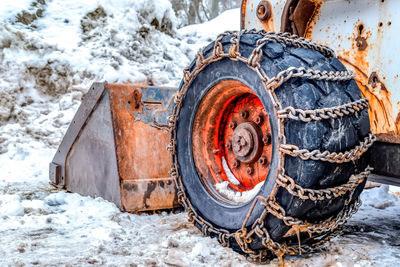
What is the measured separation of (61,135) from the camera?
4770 millimetres

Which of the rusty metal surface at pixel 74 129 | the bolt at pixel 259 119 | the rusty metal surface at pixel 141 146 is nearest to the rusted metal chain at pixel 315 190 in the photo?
the bolt at pixel 259 119

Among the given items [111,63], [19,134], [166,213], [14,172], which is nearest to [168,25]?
[111,63]

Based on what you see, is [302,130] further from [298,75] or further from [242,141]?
[242,141]

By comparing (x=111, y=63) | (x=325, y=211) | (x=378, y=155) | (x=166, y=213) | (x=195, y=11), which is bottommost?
(x=166, y=213)

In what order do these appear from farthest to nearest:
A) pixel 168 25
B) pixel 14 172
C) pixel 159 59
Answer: pixel 168 25, pixel 159 59, pixel 14 172

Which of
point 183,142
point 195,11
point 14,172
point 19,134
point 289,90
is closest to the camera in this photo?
point 289,90

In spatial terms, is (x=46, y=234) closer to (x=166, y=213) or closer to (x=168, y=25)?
(x=166, y=213)

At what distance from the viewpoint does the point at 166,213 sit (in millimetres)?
2592

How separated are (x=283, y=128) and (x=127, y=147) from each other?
4.41ft

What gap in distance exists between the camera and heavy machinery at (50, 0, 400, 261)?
4.98ft

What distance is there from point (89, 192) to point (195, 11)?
13.4 m

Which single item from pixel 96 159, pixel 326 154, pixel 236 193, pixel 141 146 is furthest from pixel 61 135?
pixel 326 154

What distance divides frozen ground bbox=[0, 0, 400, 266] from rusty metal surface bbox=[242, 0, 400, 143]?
65 cm

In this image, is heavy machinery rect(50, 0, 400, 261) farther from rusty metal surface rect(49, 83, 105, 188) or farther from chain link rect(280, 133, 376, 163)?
rusty metal surface rect(49, 83, 105, 188)
